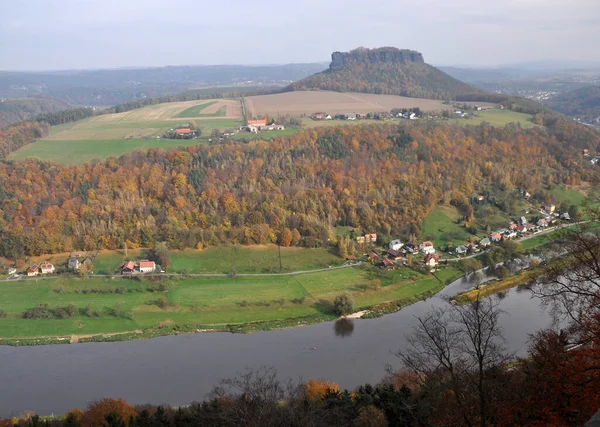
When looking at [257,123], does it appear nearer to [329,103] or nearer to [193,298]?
[329,103]

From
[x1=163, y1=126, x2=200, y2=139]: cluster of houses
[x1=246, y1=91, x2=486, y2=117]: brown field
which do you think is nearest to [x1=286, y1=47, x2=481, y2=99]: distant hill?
[x1=246, y1=91, x2=486, y2=117]: brown field

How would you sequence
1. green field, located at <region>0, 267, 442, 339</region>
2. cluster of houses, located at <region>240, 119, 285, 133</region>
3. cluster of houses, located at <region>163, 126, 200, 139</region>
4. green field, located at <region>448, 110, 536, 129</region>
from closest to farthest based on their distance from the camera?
green field, located at <region>0, 267, 442, 339</region> → cluster of houses, located at <region>163, 126, 200, 139</region> → cluster of houses, located at <region>240, 119, 285, 133</region> → green field, located at <region>448, 110, 536, 129</region>

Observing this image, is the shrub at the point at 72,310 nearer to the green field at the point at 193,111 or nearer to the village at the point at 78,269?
the village at the point at 78,269

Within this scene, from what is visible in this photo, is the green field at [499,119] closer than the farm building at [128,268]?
No

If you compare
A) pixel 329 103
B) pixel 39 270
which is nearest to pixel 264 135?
pixel 329 103

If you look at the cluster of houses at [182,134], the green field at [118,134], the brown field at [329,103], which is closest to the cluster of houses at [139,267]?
the green field at [118,134]

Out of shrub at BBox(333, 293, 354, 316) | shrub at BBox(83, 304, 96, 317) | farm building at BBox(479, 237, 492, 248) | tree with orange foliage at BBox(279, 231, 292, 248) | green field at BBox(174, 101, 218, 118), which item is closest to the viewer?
shrub at BBox(333, 293, 354, 316)

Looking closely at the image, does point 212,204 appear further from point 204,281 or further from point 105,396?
point 105,396

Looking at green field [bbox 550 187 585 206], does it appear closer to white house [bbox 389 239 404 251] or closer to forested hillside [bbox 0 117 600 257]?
forested hillside [bbox 0 117 600 257]
